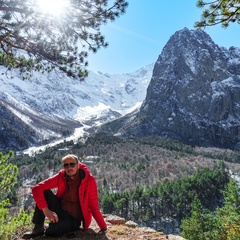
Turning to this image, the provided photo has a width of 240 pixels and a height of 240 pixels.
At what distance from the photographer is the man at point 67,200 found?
8211 mm

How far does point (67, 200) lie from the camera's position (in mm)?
8562

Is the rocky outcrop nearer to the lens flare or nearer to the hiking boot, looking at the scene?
the hiking boot

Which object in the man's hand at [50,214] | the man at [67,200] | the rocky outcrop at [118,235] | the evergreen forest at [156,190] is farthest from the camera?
the evergreen forest at [156,190]

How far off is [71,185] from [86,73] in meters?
6.76

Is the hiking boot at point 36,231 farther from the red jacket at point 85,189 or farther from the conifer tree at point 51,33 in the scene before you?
the conifer tree at point 51,33

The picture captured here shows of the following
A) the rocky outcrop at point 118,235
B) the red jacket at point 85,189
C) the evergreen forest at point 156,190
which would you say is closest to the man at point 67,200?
the red jacket at point 85,189

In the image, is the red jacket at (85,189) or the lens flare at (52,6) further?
the lens flare at (52,6)

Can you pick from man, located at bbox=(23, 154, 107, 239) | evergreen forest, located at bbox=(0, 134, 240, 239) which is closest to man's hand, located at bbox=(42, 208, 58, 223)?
man, located at bbox=(23, 154, 107, 239)

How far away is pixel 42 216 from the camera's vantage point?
8.35 meters

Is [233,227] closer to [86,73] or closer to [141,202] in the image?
[86,73]

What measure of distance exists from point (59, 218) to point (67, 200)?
536 mm

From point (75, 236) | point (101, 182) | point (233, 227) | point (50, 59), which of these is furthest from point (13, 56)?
point (101, 182)

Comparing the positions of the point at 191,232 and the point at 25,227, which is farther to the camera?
the point at 191,232

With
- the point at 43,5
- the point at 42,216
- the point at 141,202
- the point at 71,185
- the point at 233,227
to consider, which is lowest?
the point at 141,202
